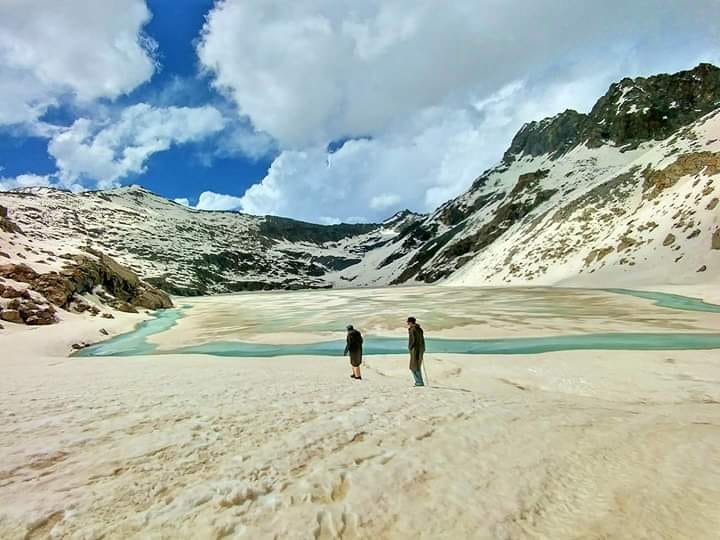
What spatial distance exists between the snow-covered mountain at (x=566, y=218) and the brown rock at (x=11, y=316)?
10.1 metres

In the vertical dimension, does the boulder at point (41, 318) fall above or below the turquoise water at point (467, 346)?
above

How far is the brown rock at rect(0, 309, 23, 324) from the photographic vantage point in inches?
1052

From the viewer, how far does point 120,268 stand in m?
55.0

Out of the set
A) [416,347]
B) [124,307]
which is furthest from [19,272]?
[416,347]

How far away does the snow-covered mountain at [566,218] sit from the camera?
51031 millimetres

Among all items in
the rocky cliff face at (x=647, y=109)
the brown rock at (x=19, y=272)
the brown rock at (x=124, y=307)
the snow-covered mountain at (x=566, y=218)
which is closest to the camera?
the brown rock at (x=19, y=272)

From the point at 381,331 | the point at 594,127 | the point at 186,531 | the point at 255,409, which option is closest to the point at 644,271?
the point at 381,331

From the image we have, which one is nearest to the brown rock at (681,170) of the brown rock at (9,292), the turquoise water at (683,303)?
the turquoise water at (683,303)

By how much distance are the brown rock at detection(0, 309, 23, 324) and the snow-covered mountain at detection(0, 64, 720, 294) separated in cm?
1014

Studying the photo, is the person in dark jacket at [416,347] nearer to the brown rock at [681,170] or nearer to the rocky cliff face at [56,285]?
the rocky cliff face at [56,285]

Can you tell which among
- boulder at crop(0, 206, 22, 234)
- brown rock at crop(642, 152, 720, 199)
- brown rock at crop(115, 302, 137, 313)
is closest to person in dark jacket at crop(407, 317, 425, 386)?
brown rock at crop(115, 302, 137, 313)

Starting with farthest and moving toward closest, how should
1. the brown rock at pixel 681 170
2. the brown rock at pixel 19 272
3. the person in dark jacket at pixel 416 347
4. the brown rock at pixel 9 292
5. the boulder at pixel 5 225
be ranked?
the brown rock at pixel 681 170, the boulder at pixel 5 225, the brown rock at pixel 19 272, the brown rock at pixel 9 292, the person in dark jacket at pixel 416 347

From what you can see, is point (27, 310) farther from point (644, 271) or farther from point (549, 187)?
point (549, 187)

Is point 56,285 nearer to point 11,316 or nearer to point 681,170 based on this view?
point 11,316
